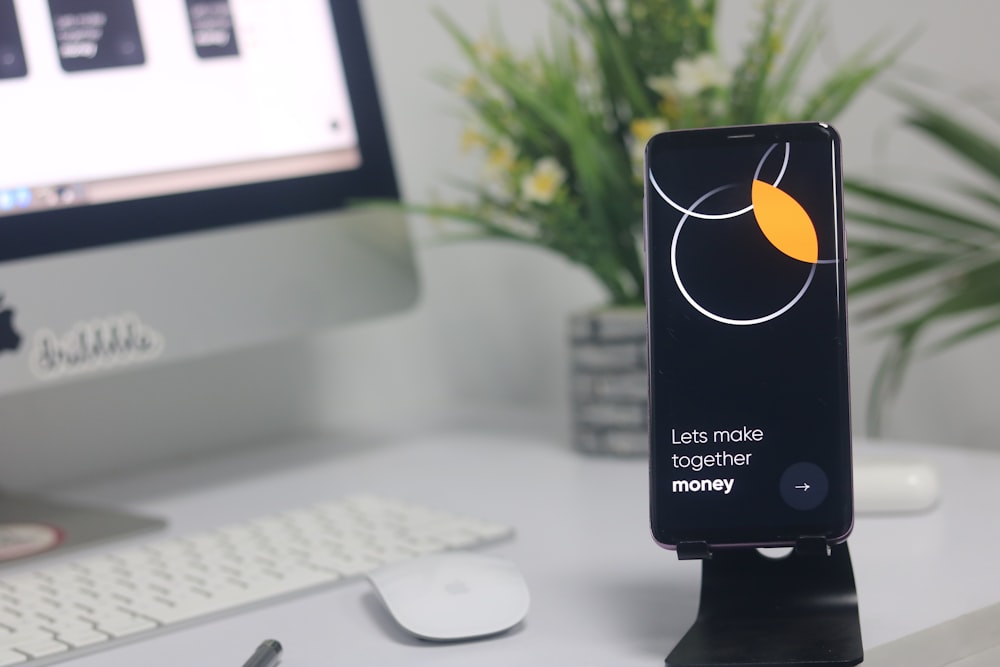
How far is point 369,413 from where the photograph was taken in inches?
43.6

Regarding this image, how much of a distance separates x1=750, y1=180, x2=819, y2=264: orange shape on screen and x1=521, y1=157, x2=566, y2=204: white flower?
35 cm

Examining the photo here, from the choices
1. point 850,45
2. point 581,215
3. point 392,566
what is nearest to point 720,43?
point 850,45

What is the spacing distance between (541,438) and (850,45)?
0.48 metres

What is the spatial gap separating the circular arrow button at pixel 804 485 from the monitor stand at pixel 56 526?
15.8 inches

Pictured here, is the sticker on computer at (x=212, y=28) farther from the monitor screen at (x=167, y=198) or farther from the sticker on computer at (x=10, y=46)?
the sticker on computer at (x=10, y=46)

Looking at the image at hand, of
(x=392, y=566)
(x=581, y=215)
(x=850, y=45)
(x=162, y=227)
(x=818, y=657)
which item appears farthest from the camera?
(x=850, y=45)

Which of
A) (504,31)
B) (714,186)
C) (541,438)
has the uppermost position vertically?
(504,31)

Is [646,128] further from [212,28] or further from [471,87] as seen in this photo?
[212,28]

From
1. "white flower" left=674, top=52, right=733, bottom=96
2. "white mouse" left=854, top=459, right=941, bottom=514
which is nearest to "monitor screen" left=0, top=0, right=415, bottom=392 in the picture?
"white flower" left=674, top=52, right=733, bottom=96

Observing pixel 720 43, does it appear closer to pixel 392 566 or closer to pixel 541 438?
pixel 541 438

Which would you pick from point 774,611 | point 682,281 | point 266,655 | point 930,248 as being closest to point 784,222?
point 682,281

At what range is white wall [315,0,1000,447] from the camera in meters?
1.07

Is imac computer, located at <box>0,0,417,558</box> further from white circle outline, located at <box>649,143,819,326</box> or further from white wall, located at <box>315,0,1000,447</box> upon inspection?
white circle outline, located at <box>649,143,819,326</box>

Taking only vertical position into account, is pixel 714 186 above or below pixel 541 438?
above
